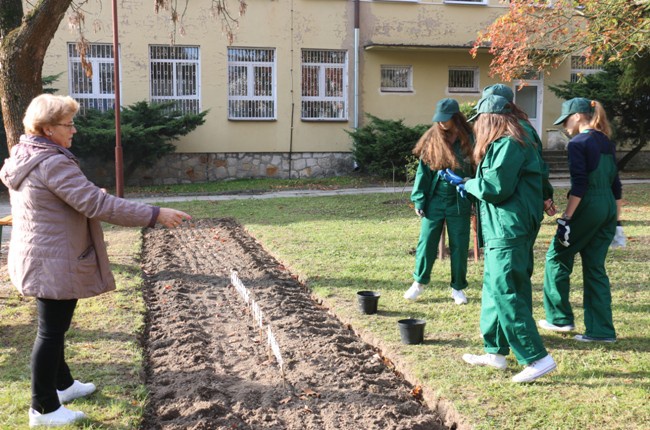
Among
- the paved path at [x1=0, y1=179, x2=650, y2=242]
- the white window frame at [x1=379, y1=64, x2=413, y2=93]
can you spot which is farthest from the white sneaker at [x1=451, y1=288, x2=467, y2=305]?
the white window frame at [x1=379, y1=64, x2=413, y2=93]

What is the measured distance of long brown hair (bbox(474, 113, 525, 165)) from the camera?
454 cm

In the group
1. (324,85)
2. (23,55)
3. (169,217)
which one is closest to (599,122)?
(169,217)

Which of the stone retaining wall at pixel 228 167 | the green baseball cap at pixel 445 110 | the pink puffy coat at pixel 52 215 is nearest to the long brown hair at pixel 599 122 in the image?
the green baseball cap at pixel 445 110

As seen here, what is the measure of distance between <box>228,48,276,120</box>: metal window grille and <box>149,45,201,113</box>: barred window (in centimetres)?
101

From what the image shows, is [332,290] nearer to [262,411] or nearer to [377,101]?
[262,411]

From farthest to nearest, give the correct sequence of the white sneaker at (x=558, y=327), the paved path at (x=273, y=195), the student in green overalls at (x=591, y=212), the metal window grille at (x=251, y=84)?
the metal window grille at (x=251, y=84) < the paved path at (x=273, y=195) < the white sneaker at (x=558, y=327) < the student in green overalls at (x=591, y=212)

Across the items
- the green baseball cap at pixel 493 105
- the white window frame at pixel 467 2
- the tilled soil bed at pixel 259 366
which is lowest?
the tilled soil bed at pixel 259 366

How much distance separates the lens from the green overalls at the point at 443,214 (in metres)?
6.54

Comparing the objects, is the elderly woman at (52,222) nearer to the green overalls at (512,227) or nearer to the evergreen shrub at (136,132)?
the green overalls at (512,227)

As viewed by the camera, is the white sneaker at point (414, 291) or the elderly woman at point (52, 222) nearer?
the elderly woman at point (52, 222)

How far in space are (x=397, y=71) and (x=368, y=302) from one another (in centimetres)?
1688

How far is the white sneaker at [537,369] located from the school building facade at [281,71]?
1698 centimetres

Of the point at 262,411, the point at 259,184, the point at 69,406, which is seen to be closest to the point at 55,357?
the point at 69,406

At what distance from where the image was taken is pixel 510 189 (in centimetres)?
446
